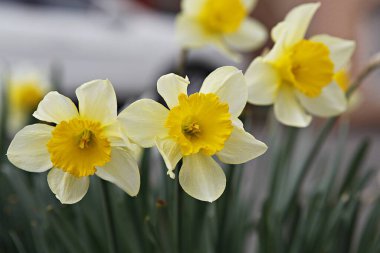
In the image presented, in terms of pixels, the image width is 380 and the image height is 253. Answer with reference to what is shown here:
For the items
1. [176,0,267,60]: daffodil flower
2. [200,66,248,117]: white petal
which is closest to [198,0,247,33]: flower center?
[176,0,267,60]: daffodil flower

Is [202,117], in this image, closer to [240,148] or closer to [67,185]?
[240,148]

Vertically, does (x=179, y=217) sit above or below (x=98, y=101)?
below

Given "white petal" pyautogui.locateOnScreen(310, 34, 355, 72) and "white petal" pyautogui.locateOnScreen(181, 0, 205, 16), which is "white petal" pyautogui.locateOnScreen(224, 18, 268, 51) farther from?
"white petal" pyautogui.locateOnScreen(310, 34, 355, 72)

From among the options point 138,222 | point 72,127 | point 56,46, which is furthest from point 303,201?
point 56,46

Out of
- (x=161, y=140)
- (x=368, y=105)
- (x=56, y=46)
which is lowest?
(x=368, y=105)

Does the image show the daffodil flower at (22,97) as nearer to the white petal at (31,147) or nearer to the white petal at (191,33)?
the white petal at (191,33)

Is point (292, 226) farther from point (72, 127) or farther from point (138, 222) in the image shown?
point (72, 127)

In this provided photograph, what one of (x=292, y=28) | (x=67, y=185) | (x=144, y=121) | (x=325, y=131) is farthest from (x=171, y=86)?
(x=325, y=131)
